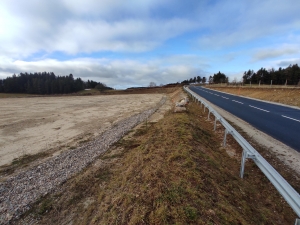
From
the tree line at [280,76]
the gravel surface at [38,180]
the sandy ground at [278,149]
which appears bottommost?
the gravel surface at [38,180]

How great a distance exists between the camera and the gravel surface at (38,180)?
4500 millimetres

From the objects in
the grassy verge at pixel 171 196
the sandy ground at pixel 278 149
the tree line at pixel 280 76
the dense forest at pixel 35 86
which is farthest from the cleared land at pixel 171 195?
the dense forest at pixel 35 86

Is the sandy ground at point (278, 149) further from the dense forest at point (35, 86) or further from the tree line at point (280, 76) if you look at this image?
the dense forest at point (35, 86)

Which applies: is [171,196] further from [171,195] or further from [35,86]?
[35,86]

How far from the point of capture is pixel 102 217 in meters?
3.45

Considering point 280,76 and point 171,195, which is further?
point 280,76

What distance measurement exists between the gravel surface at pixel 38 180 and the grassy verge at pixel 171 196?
40 cm

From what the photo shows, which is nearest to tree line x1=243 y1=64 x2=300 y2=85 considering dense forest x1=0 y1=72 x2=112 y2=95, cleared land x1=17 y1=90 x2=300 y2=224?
cleared land x1=17 y1=90 x2=300 y2=224

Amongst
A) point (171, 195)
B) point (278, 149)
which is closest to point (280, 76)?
point (278, 149)

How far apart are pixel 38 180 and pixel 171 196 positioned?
5069 millimetres

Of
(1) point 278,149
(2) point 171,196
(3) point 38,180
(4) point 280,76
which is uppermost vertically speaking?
(4) point 280,76

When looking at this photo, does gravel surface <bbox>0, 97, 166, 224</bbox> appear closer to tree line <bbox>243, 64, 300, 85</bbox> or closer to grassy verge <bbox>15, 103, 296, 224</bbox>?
grassy verge <bbox>15, 103, 296, 224</bbox>

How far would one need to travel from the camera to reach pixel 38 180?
5.88 metres

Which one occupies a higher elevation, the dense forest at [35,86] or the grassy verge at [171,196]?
the dense forest at [35,86]
